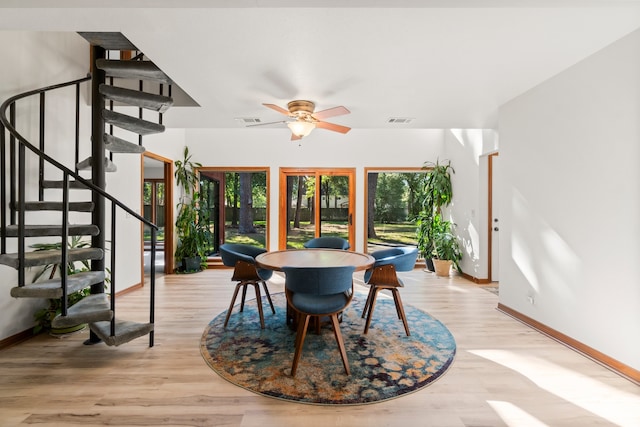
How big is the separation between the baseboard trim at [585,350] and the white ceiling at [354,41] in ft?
8.43

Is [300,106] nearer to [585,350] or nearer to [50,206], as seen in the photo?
[50,206]

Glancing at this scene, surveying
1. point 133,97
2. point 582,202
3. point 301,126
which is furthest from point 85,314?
point 582,202

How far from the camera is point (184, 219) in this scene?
5703 mm

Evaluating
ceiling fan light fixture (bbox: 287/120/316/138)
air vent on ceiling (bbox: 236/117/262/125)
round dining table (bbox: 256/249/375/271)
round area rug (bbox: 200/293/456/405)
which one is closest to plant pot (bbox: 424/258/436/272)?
round area rug (bbox: 200/293/456/405)

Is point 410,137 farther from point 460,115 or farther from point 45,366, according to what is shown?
point 45,366

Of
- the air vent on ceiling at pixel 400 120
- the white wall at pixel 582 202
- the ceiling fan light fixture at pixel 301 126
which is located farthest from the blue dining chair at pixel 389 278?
the air vent on ceiling at pixel 400 120

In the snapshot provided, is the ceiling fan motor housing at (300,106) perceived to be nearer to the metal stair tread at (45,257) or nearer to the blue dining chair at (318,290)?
the blue dining chair at (318,290)

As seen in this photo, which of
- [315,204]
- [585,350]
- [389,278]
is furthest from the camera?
[315,204]

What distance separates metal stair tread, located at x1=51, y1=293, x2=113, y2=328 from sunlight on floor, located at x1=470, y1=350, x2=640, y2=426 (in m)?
3.20

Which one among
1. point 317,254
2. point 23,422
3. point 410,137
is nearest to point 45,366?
point 23,422

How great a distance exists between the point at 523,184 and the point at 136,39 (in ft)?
13.4

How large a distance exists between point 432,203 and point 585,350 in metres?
3.67

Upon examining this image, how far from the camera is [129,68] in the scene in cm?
290

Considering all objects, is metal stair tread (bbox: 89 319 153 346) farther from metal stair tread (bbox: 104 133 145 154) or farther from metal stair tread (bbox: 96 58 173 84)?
metal stair tread (bbox: 96 58 173 84)
